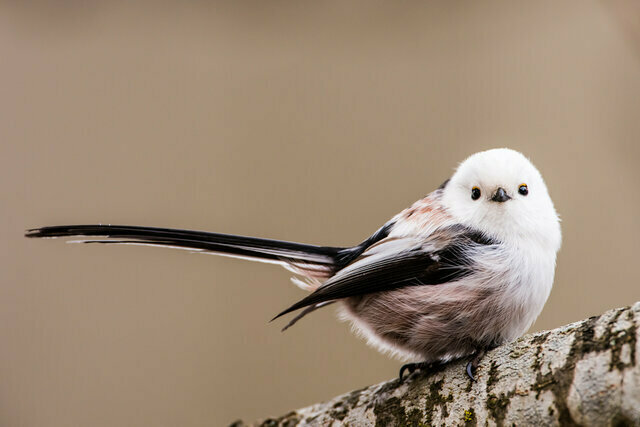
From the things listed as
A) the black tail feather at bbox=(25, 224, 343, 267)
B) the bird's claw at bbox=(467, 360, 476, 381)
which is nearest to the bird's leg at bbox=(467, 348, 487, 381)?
the bird's claw at bbox=(467, 360, 476, 381)

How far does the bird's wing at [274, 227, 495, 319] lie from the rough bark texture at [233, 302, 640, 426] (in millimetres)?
350

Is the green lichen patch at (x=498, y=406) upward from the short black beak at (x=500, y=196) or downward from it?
downward

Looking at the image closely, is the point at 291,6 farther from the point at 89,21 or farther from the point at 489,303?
the point at 489,303

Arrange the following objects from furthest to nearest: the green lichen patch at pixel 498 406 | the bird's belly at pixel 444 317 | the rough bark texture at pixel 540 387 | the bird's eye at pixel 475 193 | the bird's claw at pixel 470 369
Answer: the bird's eye at pixel 475 193 < the bird's belly at pixel 444 317 < the bird's claw at pixel 470 369 < the green lichen patch at pixel 498 406 < the rough bark texture at pixel 540 387

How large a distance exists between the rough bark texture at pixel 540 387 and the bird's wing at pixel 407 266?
1.15 feet

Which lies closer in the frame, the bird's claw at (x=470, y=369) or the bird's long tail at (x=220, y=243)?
the bird's claw at (x=470, y=369)

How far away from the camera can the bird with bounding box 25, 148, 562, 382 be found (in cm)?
210

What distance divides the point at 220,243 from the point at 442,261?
2.81ft

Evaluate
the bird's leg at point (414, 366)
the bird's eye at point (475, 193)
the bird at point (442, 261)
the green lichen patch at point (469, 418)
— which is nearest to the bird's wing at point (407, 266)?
the bird at point (442, 261)

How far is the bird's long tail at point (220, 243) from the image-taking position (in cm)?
218

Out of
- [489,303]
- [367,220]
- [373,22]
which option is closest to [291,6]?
[373,22]

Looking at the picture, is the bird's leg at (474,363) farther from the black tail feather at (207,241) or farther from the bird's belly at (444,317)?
the black tail feather at (207,241)

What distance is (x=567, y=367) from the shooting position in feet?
4.82

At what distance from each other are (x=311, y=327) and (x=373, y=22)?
2.65 meters
